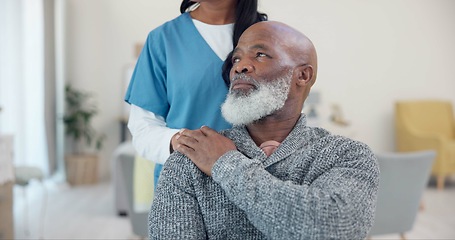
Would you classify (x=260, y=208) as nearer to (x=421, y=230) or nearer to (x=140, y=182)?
(x=140, y=182)

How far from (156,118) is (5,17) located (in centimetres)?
365

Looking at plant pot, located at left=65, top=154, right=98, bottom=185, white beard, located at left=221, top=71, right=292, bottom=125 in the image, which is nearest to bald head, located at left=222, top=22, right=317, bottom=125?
white beard, located at left=221, top=71, right=292, bottom=125

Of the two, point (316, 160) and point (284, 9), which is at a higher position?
point (284, 9)

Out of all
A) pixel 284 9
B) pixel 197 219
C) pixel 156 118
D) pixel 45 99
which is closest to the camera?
pixel 197 219

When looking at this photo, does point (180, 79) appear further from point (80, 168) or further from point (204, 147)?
point (80, 168)

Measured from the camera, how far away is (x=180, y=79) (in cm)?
130

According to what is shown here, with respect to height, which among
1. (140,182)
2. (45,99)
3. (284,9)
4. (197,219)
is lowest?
(45,99)

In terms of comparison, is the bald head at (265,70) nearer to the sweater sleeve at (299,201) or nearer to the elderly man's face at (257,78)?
the elderly man's face at (257,78)

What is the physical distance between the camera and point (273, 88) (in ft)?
3.58

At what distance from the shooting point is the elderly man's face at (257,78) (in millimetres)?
1081

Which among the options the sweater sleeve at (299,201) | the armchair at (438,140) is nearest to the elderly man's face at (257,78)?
the sweater sleeve at (299,201)

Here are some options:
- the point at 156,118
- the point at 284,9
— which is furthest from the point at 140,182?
the point at 284,9

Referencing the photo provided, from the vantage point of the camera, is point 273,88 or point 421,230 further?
point 421,230

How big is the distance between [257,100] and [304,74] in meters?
0.12
